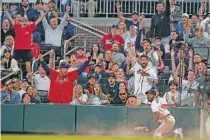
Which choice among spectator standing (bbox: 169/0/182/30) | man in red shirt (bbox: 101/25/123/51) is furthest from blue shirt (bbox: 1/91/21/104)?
spectator standing (bbox: 169/0/182/30)

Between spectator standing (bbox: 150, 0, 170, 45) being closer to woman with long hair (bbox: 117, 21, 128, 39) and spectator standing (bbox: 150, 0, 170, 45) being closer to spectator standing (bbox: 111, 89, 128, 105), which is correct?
woman with long hair (bbox: 117, 21, 128, 39)

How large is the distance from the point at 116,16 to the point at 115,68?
13.7 feet

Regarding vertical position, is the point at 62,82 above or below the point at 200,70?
below

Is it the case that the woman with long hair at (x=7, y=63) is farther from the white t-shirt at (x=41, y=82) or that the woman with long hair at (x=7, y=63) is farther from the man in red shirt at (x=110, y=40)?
the man in red shirt at (x=110, y=40)

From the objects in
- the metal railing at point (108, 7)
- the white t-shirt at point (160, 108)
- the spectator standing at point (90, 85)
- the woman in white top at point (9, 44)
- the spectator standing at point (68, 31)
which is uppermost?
the metal railing at point (108, 7)

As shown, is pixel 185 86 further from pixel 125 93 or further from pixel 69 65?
pixel 69 65

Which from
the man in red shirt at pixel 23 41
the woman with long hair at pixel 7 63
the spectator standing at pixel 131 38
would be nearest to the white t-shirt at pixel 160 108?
the spectator standing at pixel 131 38

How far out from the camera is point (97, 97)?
2008cm

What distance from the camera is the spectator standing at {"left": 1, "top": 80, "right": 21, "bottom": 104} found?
20.3m

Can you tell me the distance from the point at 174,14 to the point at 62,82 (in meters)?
3.89

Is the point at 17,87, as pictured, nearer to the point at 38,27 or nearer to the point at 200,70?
the point at 38,27

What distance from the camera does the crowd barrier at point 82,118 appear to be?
19594mm

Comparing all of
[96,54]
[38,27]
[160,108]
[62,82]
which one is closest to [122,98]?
[160,108]

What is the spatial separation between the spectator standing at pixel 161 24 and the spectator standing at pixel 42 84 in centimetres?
294
